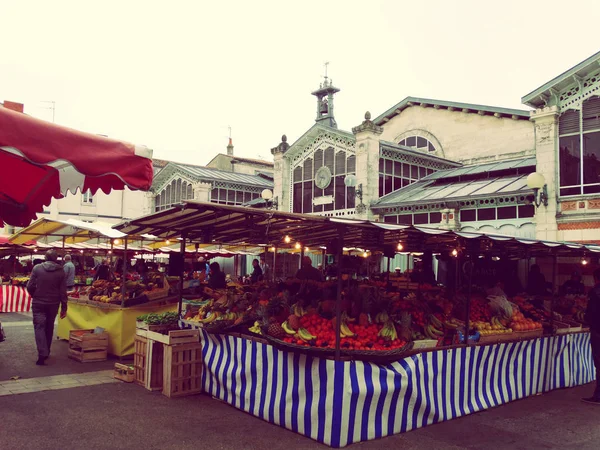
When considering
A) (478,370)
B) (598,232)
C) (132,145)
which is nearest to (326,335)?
(478,370)

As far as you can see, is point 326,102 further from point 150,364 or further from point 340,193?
point 150,364

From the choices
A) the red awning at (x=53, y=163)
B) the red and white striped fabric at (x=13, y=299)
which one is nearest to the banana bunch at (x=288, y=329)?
the red awning at (x=53, y=163)

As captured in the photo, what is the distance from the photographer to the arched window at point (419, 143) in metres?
27.7

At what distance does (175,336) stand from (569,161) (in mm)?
14717

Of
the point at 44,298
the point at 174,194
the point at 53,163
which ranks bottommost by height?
the point at 44,298

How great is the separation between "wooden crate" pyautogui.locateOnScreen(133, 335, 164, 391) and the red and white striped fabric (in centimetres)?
1259

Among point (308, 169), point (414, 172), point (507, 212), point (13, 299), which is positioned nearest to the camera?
point (13, 299)

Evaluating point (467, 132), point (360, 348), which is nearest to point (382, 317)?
point (360, 348)

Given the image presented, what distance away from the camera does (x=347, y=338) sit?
632 centimetres

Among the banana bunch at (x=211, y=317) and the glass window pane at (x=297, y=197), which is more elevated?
the glass window pane at (x=297, y=197)

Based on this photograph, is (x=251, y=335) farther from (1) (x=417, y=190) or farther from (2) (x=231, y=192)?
(2) (x=231, y=192)

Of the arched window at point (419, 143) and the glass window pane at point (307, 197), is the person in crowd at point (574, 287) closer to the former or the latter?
the glass window pane at point (307, 197)

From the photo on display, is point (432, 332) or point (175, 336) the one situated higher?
point (432, 332)

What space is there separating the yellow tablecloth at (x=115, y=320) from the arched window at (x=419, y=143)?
65.1 feet
